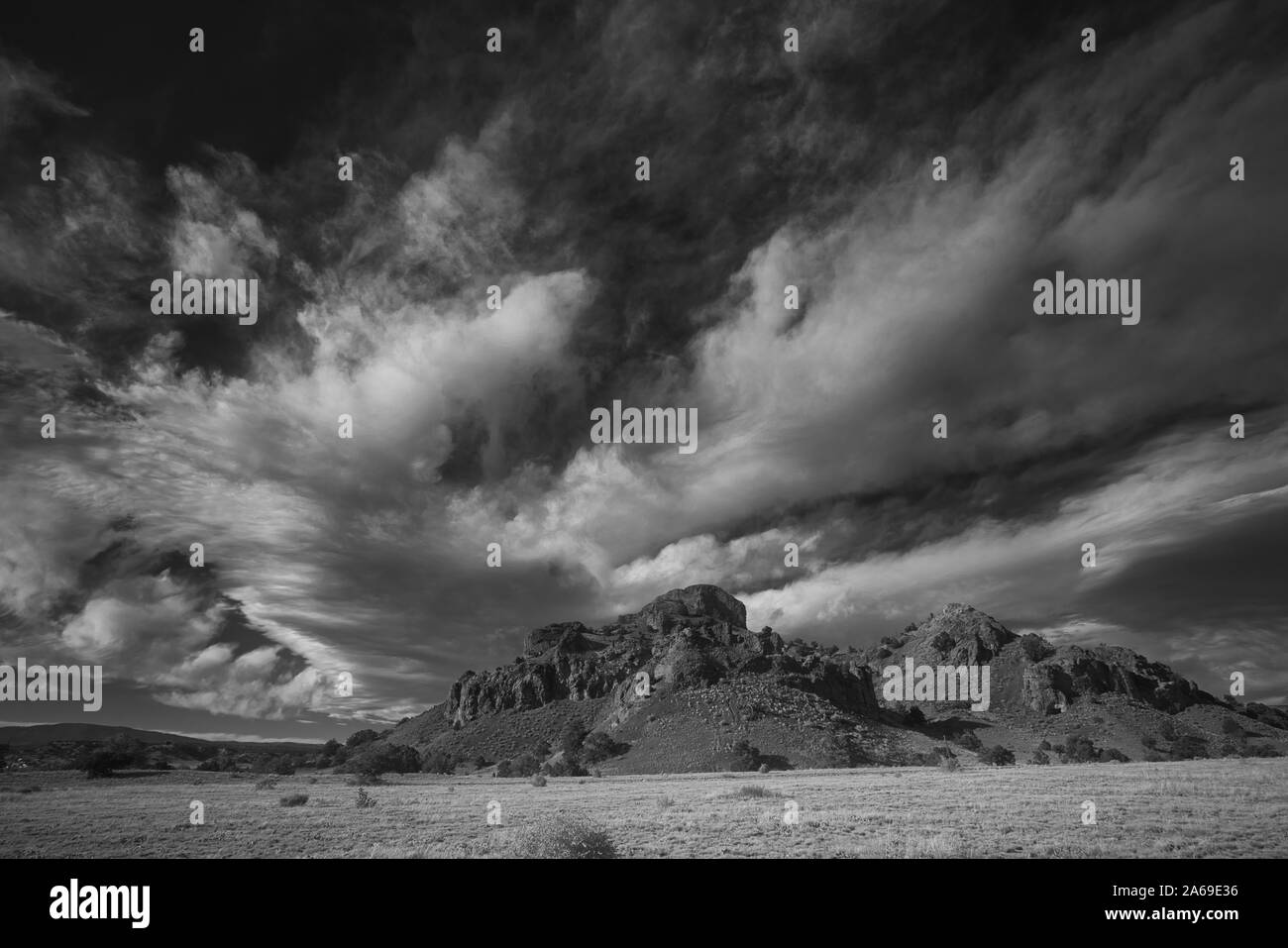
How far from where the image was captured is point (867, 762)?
102 m

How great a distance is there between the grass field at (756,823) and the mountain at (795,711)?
7025 cm

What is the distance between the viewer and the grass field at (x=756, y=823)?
20.5 m

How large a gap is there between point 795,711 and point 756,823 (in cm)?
11193

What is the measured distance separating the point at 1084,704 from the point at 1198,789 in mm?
151398

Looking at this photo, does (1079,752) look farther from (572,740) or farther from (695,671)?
(572,740)

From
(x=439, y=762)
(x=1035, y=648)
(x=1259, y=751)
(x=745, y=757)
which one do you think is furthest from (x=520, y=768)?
(x=1035, y=648)

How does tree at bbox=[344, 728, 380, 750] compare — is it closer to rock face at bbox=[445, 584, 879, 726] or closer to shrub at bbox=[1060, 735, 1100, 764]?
rock face at bbox=[445, 584, 879, 726]

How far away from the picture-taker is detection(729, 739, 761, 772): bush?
324 ft

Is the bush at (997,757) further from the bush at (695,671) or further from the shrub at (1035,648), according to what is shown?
the shrub at (1035,648)

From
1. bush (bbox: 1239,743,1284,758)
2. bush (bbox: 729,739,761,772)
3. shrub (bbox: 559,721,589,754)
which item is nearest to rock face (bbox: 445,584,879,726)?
shrub (bbox: 559,721,589,754)
